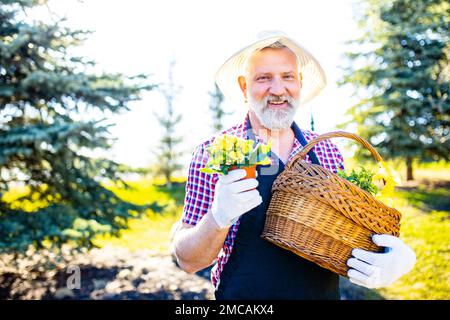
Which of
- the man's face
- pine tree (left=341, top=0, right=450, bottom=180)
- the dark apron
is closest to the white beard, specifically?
the man's face

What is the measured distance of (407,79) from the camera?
9500 mm

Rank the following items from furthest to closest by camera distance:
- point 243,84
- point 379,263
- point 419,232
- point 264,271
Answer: point 419,232 → point 243,84 → point 264,271 → point 379,263

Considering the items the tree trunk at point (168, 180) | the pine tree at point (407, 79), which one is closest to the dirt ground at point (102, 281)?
the pine tree at point (407, 79)

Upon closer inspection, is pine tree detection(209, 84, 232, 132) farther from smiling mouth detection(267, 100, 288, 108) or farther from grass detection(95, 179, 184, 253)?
smiling mouth detection(267, 100, 288, 108)

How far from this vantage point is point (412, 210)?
8.51 meters

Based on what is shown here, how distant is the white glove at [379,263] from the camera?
1.55m

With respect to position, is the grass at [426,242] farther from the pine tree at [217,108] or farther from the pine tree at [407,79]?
the pine tree at [217,108]

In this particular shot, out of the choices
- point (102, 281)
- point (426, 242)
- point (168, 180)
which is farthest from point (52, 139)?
point (168, 180)

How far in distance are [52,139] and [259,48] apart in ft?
10.2

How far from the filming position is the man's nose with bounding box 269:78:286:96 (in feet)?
6.02

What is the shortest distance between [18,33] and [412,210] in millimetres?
7916

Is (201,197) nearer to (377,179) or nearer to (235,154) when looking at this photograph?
(235,154)
